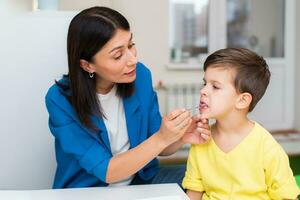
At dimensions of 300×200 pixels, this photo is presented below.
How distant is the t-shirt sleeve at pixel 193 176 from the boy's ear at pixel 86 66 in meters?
0.43

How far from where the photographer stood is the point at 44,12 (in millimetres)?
1551

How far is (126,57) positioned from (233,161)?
0.46 metres

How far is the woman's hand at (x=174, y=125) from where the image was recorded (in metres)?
1.12

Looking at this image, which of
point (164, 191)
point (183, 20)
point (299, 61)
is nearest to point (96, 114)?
point (164, 191)

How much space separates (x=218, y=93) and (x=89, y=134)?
42 cm

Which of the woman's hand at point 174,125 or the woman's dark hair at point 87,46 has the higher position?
the woman's dark hair at point 87,46

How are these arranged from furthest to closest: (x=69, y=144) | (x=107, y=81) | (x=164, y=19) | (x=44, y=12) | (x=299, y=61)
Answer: (x=299, y=61), (x=164, y=19), (x=44, y=12), (x=107, y=81), (x=69, y=144)

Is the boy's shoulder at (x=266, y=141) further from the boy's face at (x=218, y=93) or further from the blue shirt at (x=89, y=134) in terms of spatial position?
the blue shirt at (x=89, y=134)

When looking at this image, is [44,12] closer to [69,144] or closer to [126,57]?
[126,57]

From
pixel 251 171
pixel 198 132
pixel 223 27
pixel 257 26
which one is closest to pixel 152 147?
pixel 198 132

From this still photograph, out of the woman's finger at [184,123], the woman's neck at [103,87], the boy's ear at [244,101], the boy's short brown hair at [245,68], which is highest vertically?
the boy's short brown hair at [245,68]

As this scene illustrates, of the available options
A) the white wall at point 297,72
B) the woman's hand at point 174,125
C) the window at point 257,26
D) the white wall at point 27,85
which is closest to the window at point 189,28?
the window at point 257,26

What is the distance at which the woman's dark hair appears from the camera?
1252mm

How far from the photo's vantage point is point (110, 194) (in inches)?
41.9
